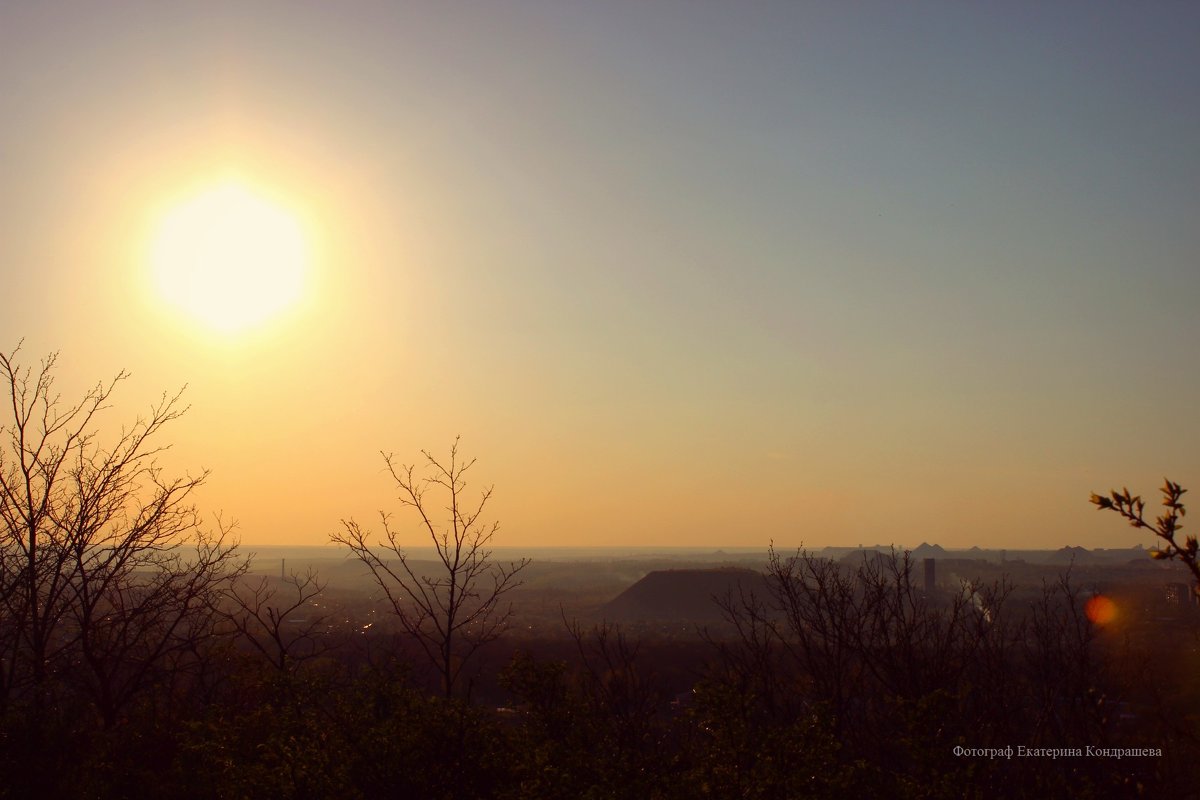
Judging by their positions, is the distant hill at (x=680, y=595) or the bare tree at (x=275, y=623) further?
the distant hill at (x=680, y=595)

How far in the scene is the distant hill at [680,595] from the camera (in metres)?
89.6

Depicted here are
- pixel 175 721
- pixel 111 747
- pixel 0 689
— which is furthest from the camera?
pixel 0 689

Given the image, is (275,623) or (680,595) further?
(680,595)

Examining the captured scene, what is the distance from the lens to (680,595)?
96562 millimetres

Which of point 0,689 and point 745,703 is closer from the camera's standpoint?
point 745,703

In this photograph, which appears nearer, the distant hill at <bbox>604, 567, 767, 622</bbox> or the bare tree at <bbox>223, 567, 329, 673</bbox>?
the bare tree at <bbox>223, 567, 329, 673</bbox>

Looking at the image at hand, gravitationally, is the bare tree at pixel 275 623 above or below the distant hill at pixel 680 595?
above

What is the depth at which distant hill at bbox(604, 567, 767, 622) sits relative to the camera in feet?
294

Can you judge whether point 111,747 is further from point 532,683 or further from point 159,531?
point 159,531

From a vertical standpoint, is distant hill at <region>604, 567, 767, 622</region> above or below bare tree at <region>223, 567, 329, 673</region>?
below

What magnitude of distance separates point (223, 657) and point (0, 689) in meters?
3.07

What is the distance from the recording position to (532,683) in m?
6.25

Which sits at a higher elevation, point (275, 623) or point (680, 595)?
point (275, 623)

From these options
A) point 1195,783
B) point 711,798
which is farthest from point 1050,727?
point 711,798
